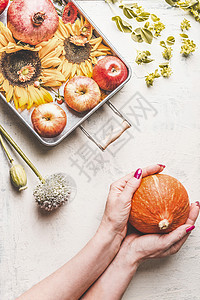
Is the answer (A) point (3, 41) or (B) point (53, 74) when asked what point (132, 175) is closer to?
(B) point (53, 74)

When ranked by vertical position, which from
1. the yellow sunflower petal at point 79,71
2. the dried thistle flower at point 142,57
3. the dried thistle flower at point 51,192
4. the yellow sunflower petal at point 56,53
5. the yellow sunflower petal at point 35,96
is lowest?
the dried thistle flower at point 51,192

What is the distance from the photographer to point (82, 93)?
1.16m

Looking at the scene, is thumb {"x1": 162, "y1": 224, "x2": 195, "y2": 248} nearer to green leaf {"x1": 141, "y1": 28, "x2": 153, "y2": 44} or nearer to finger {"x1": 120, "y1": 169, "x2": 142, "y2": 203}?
finger {"x1": 120, "y1": 169, "x2": 142, "y2": 203}

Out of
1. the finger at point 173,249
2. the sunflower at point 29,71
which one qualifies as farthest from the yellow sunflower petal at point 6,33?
the finger at point 173,249

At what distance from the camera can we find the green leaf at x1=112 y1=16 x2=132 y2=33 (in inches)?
49.1

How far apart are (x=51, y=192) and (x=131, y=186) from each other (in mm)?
251

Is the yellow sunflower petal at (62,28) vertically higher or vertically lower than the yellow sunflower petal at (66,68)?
higher

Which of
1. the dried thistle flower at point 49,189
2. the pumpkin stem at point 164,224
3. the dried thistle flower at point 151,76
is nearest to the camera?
the pumpkin stem at point 164,224

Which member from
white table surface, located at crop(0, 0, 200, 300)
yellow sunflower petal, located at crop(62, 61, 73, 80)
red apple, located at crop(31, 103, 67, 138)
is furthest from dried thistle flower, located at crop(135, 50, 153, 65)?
red apple, located at crop(31, 103, 67, 138)

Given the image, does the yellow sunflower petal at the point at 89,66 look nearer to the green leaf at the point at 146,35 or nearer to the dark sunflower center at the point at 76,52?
the dark sunflower center at the point at 76,52

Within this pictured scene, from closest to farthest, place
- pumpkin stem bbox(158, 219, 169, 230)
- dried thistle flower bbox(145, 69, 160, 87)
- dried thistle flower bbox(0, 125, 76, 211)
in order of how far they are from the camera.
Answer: pumpkin stem bbox(158, 219, 169, 230)
dried thistle flower bbox(0, 125, 76, 211)
dried thistle flower bbox(145, 69, 160, 87)

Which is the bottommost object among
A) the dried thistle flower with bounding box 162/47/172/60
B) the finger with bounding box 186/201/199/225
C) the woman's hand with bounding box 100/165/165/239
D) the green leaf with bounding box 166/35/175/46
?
the finger with bounding box 186/201/199/225

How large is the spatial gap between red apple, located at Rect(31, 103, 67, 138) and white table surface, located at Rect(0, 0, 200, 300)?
0.09 meters

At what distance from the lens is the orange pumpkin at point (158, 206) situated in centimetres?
105
